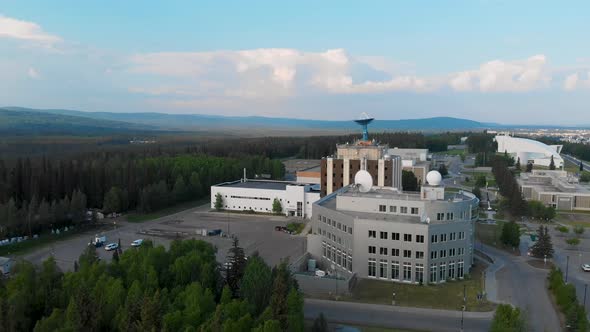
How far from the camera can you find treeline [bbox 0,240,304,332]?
19.0 meters

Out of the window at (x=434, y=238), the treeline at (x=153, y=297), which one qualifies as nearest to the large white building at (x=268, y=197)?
the window at (x=434, y=238)

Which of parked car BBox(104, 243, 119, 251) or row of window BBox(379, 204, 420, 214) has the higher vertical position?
row of window BBox(379, 204, 420, 214)

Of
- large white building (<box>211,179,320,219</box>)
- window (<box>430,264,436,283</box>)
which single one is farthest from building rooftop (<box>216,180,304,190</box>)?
window (<box>430,264,436,283</box>)

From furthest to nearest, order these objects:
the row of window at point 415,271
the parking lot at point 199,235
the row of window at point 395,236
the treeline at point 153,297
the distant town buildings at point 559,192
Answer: the distant town buildings at point 559,192 → the parking lot at point 199,235 → the row of window at point 415,271 → the row of window at point 395,236 → the treeline at point 153,297

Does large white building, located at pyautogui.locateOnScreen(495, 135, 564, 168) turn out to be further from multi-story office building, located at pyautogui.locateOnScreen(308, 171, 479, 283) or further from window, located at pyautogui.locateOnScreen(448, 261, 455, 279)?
window, located at pyautogui.locateOnScreen(448, 261, 455, 279)

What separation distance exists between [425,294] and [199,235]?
1007 inches

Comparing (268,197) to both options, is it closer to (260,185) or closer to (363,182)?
(260,185)

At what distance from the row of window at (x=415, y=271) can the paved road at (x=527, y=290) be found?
291cm

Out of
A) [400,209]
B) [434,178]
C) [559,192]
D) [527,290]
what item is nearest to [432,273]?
[400,209]

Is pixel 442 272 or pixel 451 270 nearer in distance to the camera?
pixel 442 272

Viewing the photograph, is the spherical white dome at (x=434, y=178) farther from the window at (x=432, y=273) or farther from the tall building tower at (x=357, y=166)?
the tall building tower at (x=357, y=166)

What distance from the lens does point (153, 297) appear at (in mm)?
20188

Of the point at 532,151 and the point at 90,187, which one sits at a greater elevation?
the point at 532,151

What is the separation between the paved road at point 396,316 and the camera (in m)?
24.9
